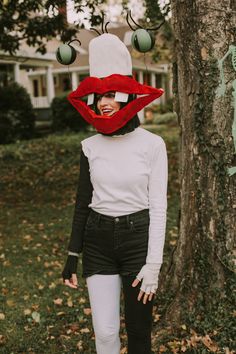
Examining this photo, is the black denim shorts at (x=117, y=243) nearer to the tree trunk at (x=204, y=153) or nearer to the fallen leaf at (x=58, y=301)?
the tree trunk at (x=204, y=153)

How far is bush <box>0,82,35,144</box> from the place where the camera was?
18.6 metres

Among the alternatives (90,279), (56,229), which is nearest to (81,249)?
(90,279)

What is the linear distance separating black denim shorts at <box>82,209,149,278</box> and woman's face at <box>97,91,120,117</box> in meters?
0.60

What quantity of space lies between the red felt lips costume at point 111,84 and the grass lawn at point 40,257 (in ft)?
7.05

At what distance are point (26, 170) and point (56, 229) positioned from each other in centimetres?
581

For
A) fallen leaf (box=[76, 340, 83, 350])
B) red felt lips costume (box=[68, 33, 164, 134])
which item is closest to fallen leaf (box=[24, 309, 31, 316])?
fallen leaf (box=[76, 340, 83, 350])

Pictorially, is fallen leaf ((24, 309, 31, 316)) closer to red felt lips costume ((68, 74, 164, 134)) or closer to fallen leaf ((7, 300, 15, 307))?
fallen leaf ((7, 300, 15, 307))

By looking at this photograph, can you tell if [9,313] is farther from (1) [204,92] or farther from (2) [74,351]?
(1) [204,92]

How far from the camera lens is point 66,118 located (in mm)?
21453

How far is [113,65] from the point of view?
2.87 meters

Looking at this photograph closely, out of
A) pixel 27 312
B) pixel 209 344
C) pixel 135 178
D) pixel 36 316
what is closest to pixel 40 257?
pixel 27 312

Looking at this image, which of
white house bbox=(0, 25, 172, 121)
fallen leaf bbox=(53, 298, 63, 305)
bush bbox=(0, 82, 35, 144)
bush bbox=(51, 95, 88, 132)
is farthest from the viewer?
white house bbox=(0, 25, 172, 121)

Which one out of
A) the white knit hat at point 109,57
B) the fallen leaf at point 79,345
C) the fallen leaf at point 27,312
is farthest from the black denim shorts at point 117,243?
the fallen leaf at point 27,312

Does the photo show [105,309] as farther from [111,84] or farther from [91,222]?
[111,84]
